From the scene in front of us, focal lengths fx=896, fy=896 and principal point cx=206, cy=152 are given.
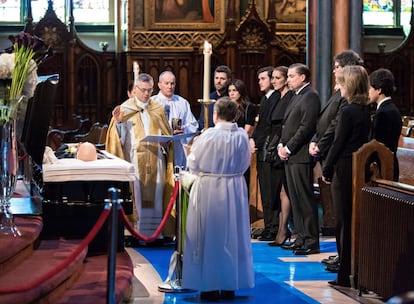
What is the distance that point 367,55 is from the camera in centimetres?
1922

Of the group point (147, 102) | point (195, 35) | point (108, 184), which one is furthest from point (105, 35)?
point (108, 184)

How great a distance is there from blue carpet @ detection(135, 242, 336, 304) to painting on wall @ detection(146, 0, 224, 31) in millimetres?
9892

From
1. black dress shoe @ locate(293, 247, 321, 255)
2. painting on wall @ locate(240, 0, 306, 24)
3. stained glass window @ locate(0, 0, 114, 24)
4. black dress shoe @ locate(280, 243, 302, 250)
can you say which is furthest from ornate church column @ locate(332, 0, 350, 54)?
stained glass window @ locate(0, 0, 114, 24)

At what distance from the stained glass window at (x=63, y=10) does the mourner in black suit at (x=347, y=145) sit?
13.4m

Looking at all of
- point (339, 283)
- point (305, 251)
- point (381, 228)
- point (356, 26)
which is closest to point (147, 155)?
point (305, 251)

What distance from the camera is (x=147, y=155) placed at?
970 cm

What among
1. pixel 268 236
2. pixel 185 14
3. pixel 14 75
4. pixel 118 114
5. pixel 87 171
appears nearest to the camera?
pixel 14 75

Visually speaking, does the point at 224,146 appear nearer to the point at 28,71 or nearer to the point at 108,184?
the point at 108,184

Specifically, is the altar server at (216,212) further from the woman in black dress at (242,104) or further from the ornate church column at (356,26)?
the ornate church column at (356,26)

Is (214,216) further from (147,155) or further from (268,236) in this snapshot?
(268,236)

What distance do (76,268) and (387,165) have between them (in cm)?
251

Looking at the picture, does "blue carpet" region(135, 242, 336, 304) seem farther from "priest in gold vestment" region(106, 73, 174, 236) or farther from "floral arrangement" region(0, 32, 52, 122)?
"floral arrangement" region(0, 32, 52, 122)

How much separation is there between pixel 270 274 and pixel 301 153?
57.6 inches

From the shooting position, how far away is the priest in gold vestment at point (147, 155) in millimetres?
9695
